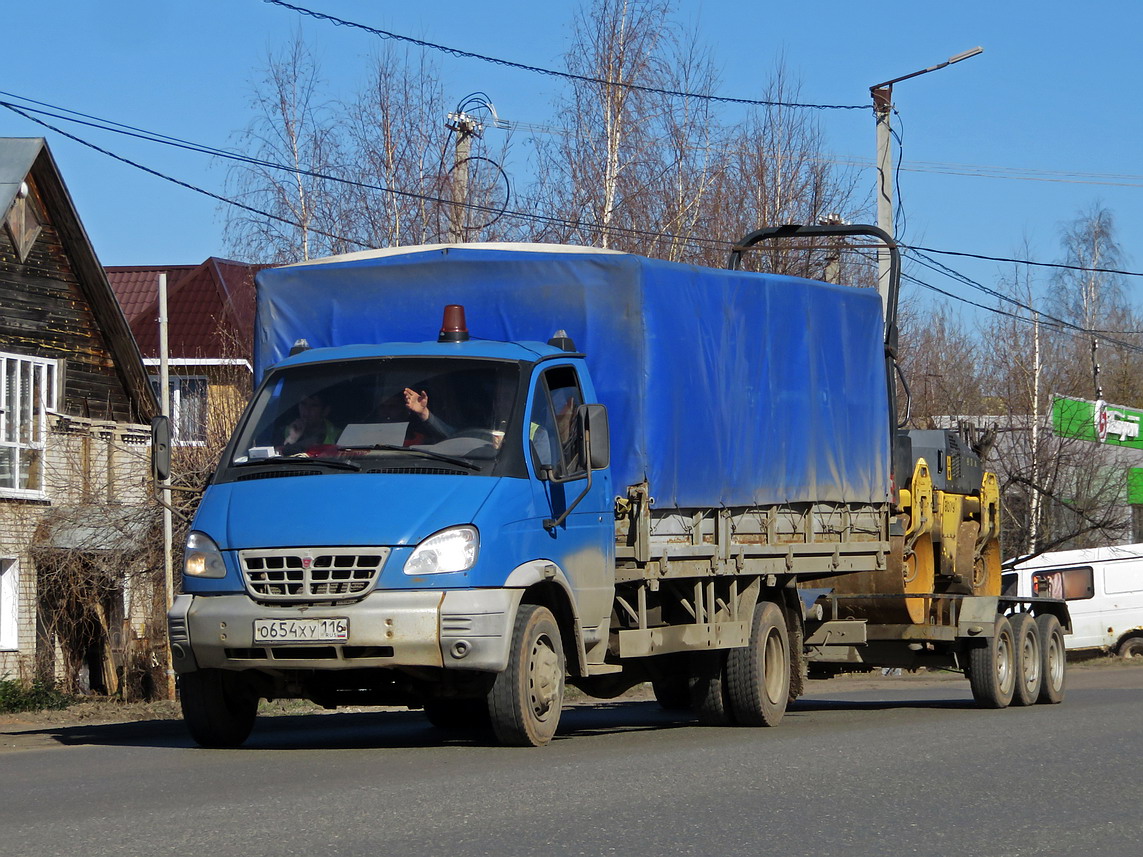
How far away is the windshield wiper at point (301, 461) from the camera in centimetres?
1046

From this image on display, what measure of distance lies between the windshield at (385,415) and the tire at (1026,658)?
855cm

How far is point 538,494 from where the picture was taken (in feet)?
35.2

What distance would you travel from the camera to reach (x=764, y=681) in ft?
44.8

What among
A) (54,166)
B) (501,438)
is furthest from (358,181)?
(501,438)

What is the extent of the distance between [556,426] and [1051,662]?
9.22m

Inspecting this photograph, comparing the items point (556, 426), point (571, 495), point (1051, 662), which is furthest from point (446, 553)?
point (1051, 662)

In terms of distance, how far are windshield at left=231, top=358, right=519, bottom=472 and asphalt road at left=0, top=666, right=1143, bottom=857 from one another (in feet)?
5.58

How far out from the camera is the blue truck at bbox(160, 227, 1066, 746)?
33.0ft

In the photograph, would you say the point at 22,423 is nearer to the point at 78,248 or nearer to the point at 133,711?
the point at 78,248

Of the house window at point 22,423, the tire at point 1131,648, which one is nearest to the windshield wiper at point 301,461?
the house window at point 22,423

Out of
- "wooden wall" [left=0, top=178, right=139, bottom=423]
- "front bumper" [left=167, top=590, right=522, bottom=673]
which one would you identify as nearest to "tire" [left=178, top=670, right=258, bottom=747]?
"front bumper" [left=167, top=590, right=522, bottom=673]

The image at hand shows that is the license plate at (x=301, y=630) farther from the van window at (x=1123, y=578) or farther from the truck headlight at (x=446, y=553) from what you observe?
the van window at (x=1123, y=578)

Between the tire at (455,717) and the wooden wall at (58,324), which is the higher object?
the wooden wall at (58,324)

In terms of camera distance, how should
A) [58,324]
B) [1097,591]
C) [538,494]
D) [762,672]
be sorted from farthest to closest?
[1097,591], [58,324], [762,672], [538,494]
